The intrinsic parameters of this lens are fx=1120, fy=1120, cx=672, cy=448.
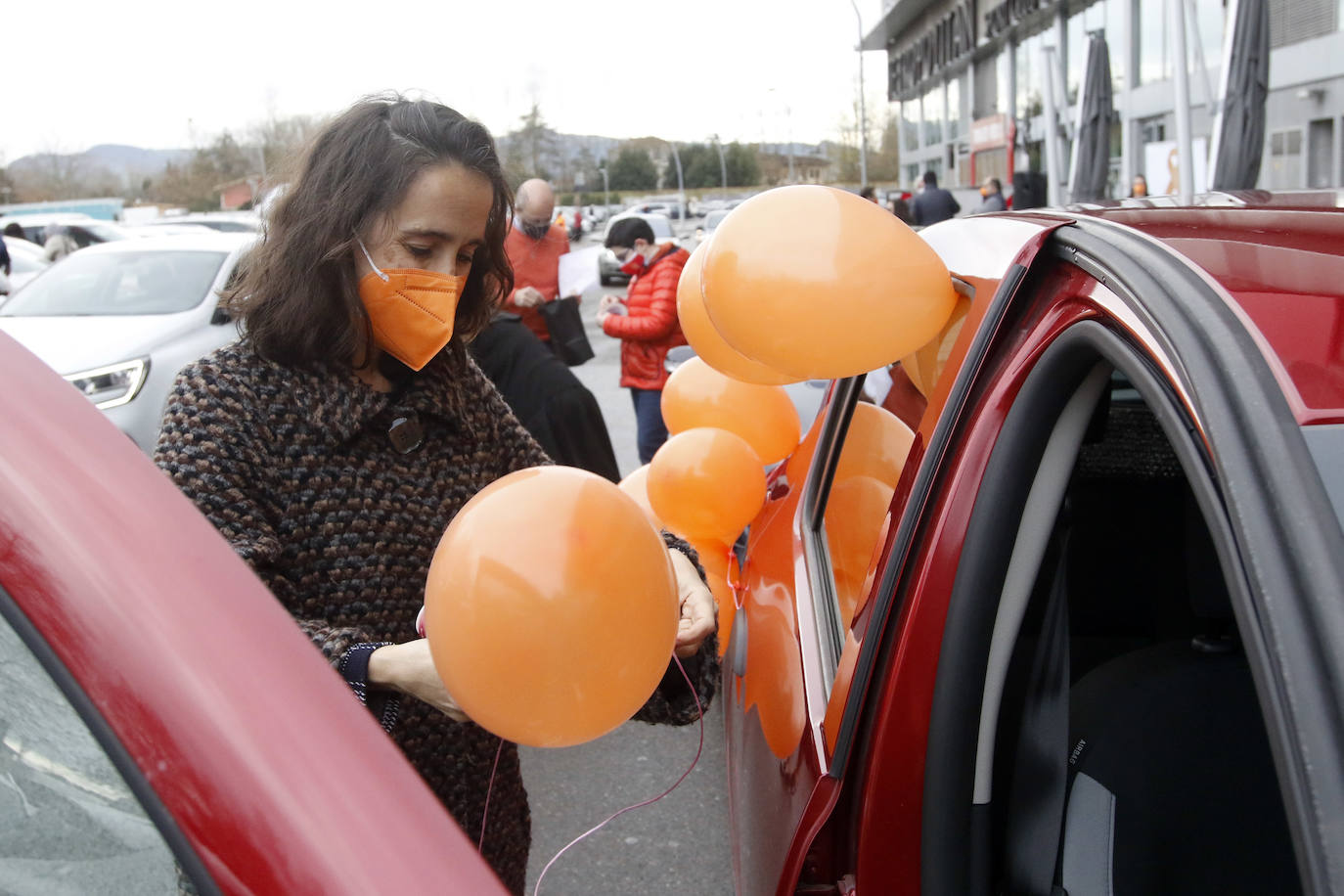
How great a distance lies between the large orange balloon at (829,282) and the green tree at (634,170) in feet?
274

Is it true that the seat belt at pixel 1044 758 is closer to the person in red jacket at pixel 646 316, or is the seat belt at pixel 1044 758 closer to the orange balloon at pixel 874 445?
the orange balloon at pixel 874 445

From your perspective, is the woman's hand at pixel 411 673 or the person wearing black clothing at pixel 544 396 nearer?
the woman's hand at pixel 411 673

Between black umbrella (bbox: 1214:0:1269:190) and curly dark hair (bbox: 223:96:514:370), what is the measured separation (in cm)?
801

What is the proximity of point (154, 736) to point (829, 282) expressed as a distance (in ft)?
3.88

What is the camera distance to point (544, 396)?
12.4 ft

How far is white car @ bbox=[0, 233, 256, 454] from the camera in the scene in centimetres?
688

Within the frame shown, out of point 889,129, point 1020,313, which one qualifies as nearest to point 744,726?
point 1020,313

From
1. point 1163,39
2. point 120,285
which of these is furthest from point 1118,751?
point 1163,39

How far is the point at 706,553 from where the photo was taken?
3.24 m

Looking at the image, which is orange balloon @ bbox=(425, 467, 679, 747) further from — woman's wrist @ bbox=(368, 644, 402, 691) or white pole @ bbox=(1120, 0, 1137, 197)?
white pole @ bbox=(1120, 0, 1137, 197)

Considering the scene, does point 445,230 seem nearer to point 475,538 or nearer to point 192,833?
point 475,538

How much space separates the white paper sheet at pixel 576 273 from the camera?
18.1ft

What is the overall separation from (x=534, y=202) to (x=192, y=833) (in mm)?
5092

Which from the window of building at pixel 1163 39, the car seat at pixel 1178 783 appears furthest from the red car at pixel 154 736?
the window of building at pixel 1163 39
